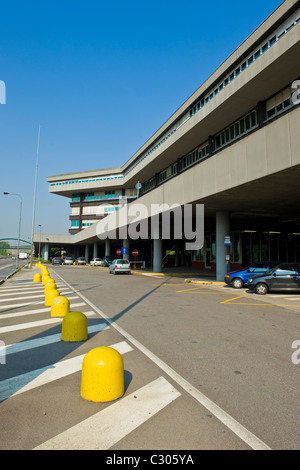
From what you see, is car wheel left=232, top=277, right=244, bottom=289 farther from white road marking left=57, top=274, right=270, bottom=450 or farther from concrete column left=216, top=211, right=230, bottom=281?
white road marking left=57, top=274, right=270, bottom=450

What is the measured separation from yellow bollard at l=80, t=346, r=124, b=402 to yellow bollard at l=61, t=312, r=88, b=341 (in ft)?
9.54

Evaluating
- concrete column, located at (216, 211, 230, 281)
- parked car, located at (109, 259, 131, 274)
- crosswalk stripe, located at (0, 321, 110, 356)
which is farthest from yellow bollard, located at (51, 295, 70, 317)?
parked car, located at (109, 259, 131, 274)

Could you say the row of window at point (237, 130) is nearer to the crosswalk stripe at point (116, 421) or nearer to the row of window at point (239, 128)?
the row of window at point (239, 128)

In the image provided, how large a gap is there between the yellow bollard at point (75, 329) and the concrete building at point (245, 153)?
393 inches

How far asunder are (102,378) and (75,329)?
3.10 metres

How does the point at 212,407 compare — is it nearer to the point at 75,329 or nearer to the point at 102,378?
the point at 102,378

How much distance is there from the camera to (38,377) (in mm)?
4887

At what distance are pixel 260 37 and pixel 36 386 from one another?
84.6 ft

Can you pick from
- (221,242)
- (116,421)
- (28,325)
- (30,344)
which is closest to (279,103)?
(221,242)

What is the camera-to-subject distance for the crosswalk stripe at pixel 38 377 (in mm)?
4414

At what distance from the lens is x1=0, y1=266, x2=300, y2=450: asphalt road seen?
3.20 m

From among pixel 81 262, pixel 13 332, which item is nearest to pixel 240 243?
pixel 13 332

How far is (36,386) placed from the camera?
454 centimetres

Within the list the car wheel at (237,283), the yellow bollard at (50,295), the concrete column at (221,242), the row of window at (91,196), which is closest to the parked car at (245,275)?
the car wheel at (237,283)
